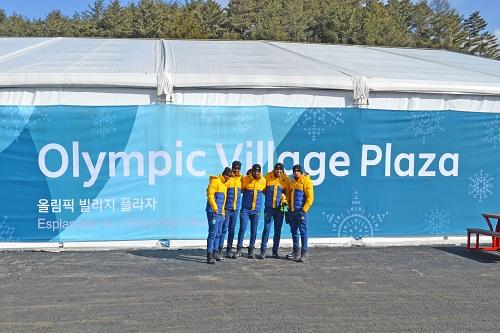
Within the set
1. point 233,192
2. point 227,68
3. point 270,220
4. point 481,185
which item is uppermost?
point 227,68

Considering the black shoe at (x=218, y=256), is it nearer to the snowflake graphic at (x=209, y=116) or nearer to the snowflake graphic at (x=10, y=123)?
the snowflake graphic at (x=209, y=116)

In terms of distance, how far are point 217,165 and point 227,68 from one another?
194 cm

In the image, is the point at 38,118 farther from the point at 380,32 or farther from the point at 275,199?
the point at 380,32

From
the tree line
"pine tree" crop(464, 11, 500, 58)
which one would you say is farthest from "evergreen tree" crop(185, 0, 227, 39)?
"pine tree" crop(464, 11, 500, 58)

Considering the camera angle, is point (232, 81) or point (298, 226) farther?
point (232, 81)

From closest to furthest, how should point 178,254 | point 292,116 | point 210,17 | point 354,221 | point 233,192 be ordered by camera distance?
point 233,192
point 178,254
point 292,116
point 354,221
point 210,17

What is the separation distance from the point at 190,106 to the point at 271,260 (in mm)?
2926

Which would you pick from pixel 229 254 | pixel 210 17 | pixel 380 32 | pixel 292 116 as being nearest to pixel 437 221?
pixel 292 116

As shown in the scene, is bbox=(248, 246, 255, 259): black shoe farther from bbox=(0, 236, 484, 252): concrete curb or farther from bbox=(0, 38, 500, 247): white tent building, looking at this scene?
bbox=(0, 38, 500, 247): white tent building

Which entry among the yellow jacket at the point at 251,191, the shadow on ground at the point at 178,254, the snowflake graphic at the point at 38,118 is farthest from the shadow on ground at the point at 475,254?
the snowflake graphic at the point at 38,118

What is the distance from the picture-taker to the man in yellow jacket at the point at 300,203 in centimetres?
794

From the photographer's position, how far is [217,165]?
8.94m

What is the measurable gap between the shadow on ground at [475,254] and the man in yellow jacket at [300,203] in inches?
110

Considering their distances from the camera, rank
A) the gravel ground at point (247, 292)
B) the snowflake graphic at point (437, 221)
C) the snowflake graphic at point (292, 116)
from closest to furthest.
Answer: the gravel ground at point (247, 292), the snowflake graphic at point (292, 116), the snowflake graphic at point (437, 221)
